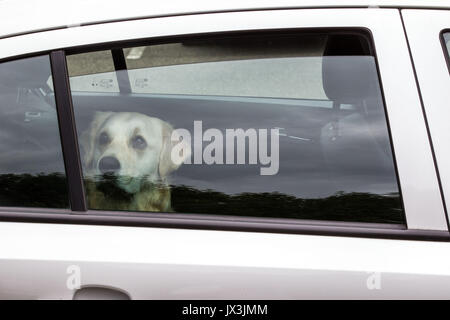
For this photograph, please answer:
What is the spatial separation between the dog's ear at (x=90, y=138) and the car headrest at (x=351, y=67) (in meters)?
0.65

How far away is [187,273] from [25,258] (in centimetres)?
42

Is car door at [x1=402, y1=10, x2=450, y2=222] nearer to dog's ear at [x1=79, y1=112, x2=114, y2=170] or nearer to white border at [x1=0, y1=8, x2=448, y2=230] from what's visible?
white border at [x1=0, y1=8, x2=448, y2=230]

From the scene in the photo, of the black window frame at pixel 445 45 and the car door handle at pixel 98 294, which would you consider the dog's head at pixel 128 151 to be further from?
the black window frame at pixel 445 45

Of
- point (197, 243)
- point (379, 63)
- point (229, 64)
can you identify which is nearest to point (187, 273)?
point (197, 243)

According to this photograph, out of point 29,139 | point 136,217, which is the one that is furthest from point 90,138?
point 136,217

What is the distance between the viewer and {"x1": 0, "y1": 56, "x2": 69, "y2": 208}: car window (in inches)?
72.1

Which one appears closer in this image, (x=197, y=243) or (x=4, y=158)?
(x=197, y=243)

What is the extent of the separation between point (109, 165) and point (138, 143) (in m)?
0.15

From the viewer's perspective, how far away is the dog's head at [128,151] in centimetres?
188

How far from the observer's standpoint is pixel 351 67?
1.83m

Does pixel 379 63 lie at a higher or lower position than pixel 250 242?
higher
